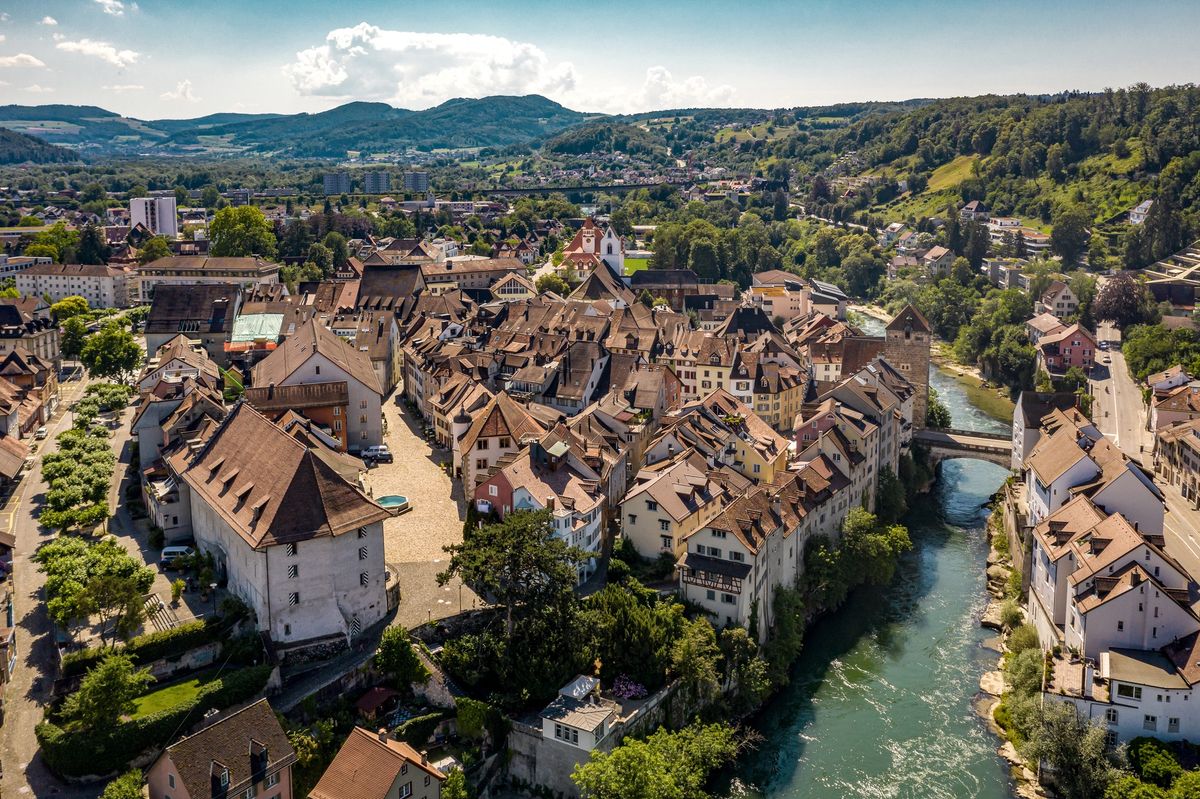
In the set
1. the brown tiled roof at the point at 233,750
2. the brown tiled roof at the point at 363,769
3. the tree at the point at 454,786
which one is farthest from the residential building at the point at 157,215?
the tree at the point at 454,786

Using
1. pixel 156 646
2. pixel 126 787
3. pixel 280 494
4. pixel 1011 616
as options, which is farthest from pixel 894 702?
pixel 126 787

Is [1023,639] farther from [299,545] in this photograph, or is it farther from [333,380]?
[333,380]

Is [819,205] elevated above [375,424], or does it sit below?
above

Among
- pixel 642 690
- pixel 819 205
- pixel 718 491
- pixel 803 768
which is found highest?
pixel 819 205

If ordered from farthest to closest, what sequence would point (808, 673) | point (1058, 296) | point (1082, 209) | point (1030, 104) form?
1. point (1030, 104)
2. point (1082, 209)
3. point (1058, 296)
4. point (808, 673)

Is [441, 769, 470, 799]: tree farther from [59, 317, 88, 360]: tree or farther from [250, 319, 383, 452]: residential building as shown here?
[59, 317, 88, 360]: tree

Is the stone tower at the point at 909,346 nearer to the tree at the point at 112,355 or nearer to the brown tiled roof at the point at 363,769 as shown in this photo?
the brown tiled roof at the point at 363,769

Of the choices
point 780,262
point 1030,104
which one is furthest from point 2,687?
point 1030,104

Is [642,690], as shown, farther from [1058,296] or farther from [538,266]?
[538,266]

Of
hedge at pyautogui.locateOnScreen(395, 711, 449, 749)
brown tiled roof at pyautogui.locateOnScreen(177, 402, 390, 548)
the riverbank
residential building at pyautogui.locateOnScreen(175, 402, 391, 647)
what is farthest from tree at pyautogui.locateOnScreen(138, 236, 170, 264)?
hedge at pyautogui.locateOnScreen(395, 711, 449, 749)
